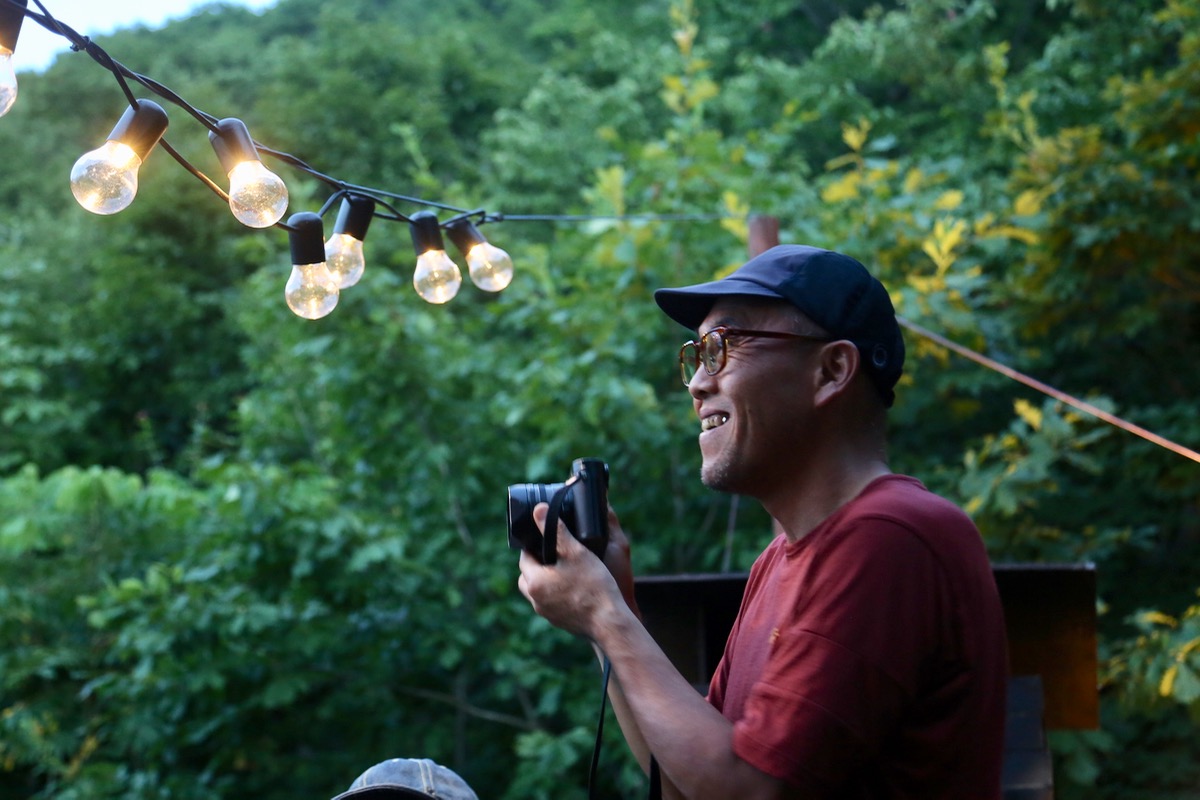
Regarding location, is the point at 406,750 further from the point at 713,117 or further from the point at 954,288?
the point at 713,117

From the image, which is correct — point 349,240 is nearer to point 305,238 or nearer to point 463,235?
point 305,238

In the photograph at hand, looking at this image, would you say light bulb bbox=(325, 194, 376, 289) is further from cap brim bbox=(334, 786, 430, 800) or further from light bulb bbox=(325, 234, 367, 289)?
cap brim bbox=(334, 786, 430, 800)

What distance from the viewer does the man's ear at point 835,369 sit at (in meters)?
1.48

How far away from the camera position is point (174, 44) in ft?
76.4

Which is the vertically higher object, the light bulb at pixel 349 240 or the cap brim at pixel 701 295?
the light bulb at pixel 349 240

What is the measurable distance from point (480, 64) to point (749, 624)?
1618 centimetres

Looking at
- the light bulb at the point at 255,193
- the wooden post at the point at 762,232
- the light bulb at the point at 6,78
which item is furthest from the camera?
the wooden post at the point at 762,232

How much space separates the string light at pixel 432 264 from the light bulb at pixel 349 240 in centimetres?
27

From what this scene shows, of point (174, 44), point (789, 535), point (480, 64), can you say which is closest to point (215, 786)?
point (789, 535)

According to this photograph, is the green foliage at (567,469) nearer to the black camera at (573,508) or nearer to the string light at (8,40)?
the black camera at (573,508)

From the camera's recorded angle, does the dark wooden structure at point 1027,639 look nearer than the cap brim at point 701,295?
No

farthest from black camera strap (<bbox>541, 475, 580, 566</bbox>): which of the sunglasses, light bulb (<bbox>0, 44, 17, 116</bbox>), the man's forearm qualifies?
light bulb (<bbox>0, 44, 17, 116</bbox>)

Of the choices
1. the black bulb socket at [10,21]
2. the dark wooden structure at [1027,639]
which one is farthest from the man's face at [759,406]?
the dark wooden structure at [1027,639]

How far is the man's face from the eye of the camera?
4.88 feet
